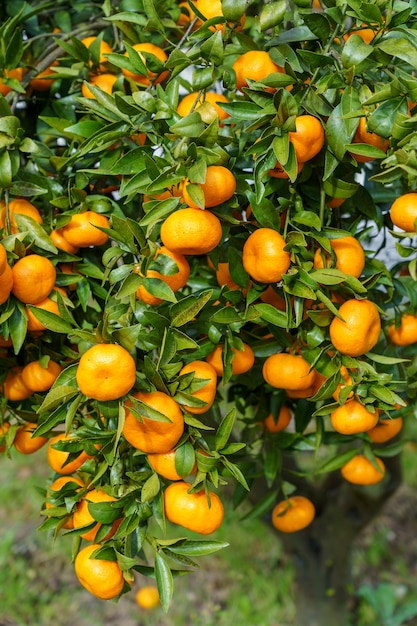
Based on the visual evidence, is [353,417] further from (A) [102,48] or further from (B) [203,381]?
(A) [102,48]

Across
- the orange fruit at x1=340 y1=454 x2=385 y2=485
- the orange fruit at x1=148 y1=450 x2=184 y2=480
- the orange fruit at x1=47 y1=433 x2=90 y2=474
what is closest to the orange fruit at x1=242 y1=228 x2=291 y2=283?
the orange fruit at x1=148 y1=450 x2=184 y2=480

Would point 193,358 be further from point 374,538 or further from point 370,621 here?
point 374,538

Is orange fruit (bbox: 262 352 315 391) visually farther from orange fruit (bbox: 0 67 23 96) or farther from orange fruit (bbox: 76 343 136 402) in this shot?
orange fruit (bbox: 0 67 23 96)

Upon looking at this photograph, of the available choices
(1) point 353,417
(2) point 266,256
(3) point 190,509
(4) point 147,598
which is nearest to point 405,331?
(1) point 353,417

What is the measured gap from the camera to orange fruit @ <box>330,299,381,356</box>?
0.80 metres

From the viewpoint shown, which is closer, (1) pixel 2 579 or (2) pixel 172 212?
(2) pixel 172 212

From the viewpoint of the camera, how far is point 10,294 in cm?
85

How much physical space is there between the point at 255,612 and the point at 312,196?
174 cm

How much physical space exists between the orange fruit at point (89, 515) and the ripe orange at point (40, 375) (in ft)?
0.53

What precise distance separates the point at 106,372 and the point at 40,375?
238mm

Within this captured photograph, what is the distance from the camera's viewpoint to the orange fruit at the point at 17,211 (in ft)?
2.85

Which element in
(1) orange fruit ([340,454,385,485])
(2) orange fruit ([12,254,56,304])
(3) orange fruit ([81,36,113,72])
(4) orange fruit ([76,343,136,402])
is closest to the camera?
(4) orange fruit ([76,343,136,402])

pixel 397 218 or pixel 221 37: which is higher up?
pixel 221 37

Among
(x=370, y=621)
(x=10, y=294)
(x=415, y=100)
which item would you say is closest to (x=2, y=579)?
(x=370, y=621)
